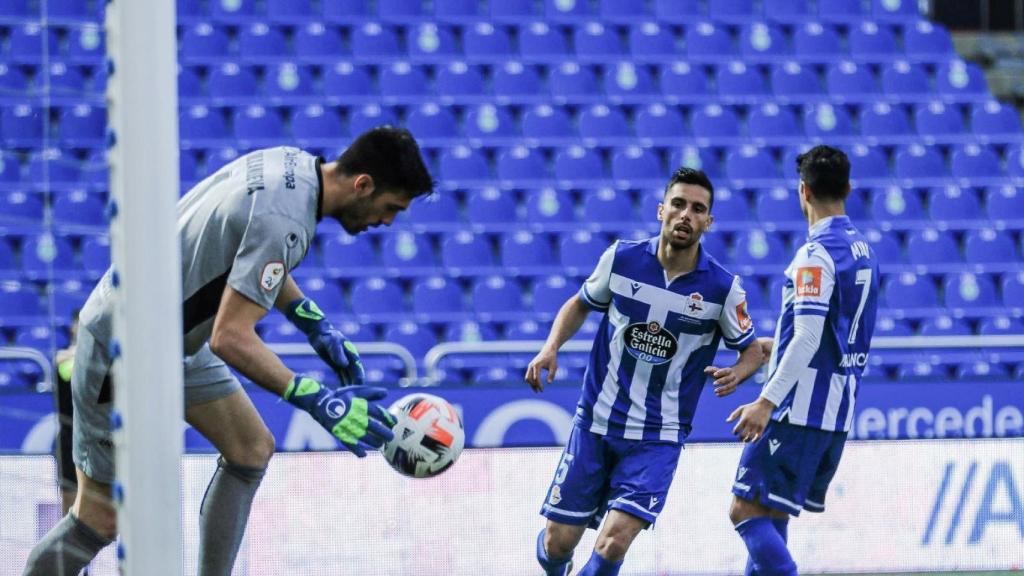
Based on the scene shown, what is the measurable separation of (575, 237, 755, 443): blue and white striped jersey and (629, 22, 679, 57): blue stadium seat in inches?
288

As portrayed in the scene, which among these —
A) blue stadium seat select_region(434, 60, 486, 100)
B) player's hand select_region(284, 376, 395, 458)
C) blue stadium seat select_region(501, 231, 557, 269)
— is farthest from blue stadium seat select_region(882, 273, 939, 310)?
player's hand select_region(284, 376, 395, 458)

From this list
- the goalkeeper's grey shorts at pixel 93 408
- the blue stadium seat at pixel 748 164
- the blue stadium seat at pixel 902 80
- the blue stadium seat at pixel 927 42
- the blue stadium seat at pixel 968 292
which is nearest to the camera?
the goalkeeper's grey shorts at pixel 93 408

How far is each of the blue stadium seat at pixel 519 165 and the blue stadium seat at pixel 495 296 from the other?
48.9 inches

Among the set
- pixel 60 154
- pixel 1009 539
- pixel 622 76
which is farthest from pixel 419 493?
pixel 622 76

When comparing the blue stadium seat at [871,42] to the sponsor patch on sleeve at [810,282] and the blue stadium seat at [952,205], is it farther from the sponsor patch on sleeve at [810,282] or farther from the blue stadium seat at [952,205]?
the sponsor patch on sleeve at [810,282]

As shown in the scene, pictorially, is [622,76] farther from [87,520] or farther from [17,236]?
[87,520]

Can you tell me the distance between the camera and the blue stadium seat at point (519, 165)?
1138 centimetres

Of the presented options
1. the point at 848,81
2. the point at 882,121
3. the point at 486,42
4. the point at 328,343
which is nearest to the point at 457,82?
the point at 486,42

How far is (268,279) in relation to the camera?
3881 millimetres

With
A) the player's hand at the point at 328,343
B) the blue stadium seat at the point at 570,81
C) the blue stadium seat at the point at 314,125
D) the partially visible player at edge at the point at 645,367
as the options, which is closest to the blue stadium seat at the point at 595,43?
the blue stadium seat at the point at 570,81

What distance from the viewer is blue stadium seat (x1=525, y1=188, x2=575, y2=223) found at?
440 inches

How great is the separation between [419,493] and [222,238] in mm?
3320

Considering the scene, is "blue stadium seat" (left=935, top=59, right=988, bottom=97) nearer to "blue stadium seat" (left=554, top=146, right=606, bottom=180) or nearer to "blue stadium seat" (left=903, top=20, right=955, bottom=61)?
"blue stadium seat" (left=903, top=20, right=955, bottom=61)

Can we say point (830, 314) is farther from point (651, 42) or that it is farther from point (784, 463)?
point (651, 42)
